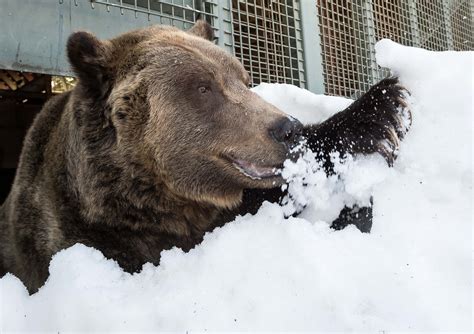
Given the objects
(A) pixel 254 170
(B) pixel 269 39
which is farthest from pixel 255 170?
(B) pixel 269 39

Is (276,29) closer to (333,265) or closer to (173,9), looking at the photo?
(173,9)

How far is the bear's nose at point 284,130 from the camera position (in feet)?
6.82

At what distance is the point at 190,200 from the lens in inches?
92.0

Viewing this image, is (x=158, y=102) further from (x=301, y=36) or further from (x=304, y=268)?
(x=301, y=36)

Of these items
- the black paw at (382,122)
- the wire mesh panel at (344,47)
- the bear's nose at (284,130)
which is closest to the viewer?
the bear's nose at (284,130)

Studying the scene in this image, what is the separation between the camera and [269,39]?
4945mm

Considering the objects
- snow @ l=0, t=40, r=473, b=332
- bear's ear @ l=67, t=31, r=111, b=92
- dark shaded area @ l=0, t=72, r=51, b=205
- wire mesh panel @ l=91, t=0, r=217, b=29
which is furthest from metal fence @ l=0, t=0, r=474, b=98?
snow @ l=0, t=40, r=473, b=332

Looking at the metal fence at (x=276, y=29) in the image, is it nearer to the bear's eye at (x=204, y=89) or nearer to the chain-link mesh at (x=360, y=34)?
the chain-link mesh at (x=360, y=34)

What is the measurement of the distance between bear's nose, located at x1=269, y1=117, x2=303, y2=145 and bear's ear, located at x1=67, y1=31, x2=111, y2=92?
0.86 meters

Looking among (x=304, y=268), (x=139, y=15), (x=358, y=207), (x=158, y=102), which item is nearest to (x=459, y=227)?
(x=358, y=207)

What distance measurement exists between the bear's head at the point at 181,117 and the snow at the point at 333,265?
21cm

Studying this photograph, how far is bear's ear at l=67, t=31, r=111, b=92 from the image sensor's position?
2.33 m

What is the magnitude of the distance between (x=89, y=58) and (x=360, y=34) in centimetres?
420

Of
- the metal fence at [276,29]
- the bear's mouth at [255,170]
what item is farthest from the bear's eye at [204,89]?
the metal fence at [276,29]
